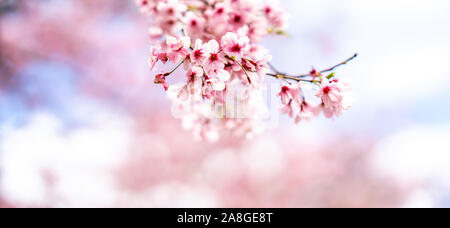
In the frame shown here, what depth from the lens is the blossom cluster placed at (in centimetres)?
188


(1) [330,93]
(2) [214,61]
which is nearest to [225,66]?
(2) [214,61]

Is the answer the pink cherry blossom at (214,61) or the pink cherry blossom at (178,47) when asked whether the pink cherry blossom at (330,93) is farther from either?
the pink cherry blossom at (178,47)

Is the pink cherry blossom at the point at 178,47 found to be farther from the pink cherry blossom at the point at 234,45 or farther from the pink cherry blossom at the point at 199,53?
the pink cherry blossom at the point at 234,45

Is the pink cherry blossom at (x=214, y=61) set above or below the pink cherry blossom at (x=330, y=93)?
above

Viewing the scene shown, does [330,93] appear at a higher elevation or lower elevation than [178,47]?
lower

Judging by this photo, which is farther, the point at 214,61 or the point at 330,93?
the point at 330,93

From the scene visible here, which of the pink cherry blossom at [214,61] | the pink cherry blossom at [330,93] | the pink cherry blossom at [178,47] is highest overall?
the pink cherry blossom at [178,47]

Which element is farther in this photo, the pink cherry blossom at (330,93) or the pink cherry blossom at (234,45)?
the pink cherry blossom at (330,93)

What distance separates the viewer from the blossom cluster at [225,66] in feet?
6.18

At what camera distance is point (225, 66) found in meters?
2.12

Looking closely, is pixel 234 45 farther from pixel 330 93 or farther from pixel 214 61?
pixel 330 93

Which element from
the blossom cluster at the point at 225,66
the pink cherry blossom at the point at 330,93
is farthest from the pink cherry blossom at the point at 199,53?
the pink cherry blossom at the point at 330,93

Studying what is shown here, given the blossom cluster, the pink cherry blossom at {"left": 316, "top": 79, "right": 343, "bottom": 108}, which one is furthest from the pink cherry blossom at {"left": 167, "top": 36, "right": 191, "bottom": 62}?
the pink cherry blossom at {"left": 316, "top": 79, "right": 343, "bottom": 108}
